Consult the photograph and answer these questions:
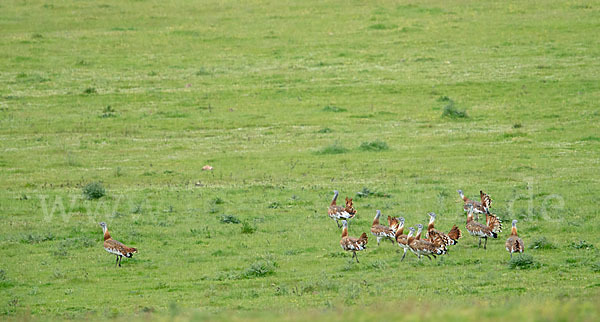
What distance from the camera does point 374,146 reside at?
108 feet

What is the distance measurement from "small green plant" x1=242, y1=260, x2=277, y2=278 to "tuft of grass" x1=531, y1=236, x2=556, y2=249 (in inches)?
241

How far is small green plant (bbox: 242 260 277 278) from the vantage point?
56.7 ft

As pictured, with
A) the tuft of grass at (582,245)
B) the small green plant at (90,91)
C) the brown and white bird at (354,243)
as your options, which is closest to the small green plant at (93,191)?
the brown and white bird at (354,243)

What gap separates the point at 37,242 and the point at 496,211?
1241cm

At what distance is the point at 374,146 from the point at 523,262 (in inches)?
650

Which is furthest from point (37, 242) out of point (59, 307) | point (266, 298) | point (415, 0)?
point (415, 0)

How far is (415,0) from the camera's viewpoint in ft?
215

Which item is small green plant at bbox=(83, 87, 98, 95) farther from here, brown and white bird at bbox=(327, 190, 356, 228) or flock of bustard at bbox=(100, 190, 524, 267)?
flock of bustard at bbox=(100, 190, 524, 267)

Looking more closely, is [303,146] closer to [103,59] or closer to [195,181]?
[195,181]

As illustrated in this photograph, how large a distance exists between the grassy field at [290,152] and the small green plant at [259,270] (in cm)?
5

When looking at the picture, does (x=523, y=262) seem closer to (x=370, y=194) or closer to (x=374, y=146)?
(x=370, y=194)

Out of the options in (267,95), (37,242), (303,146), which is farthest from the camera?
(267,95)

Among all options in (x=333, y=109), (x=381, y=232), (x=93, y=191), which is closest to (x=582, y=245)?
(x=381, y=232)

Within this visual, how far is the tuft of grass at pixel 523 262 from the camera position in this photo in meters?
16.8
